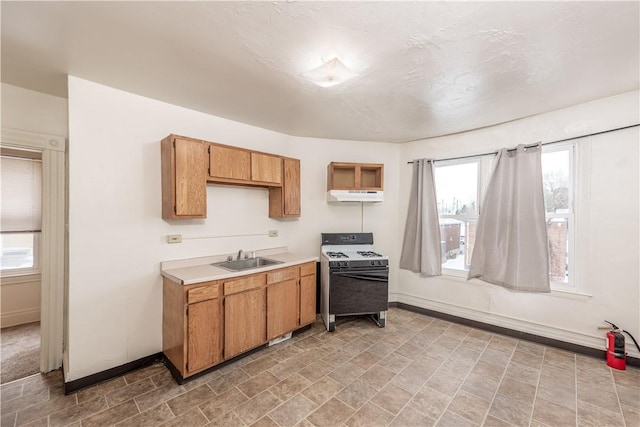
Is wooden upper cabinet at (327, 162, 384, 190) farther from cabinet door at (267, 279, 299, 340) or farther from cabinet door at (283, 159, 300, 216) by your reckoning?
cabinet door at (267, 279, 299, 340)

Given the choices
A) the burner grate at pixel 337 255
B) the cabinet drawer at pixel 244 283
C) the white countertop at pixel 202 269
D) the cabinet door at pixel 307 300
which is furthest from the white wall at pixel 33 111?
the burner grate at pixel 337 255

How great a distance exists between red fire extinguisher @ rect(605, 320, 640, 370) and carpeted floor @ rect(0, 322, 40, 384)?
526 cm

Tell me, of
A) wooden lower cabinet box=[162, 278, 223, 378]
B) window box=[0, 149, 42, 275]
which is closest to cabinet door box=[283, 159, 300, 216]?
wooden lower cabinet box=[162, 278, 223, 378]

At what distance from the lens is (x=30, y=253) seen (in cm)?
358

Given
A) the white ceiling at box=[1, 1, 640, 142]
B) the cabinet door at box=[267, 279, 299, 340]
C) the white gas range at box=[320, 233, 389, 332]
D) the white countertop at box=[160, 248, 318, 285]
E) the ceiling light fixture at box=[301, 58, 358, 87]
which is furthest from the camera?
the white gas range at box=[320, 233, 389, 332]

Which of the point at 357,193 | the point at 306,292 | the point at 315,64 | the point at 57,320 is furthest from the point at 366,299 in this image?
the point at 57,320

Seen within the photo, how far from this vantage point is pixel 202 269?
250 cm

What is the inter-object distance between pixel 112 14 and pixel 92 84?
105 centimetres

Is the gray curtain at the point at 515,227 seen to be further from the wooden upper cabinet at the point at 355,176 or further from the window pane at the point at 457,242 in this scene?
the wooden upper cabinet at the point at 355,176

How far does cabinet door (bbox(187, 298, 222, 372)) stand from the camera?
2125mm

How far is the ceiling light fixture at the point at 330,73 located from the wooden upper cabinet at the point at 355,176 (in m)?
1.69

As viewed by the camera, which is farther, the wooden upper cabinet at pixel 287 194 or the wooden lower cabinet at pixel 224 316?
the wooden upper cabinet at pixel 287 194

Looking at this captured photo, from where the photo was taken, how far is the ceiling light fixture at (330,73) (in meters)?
1.76

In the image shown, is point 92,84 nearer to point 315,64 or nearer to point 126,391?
point 315,64
